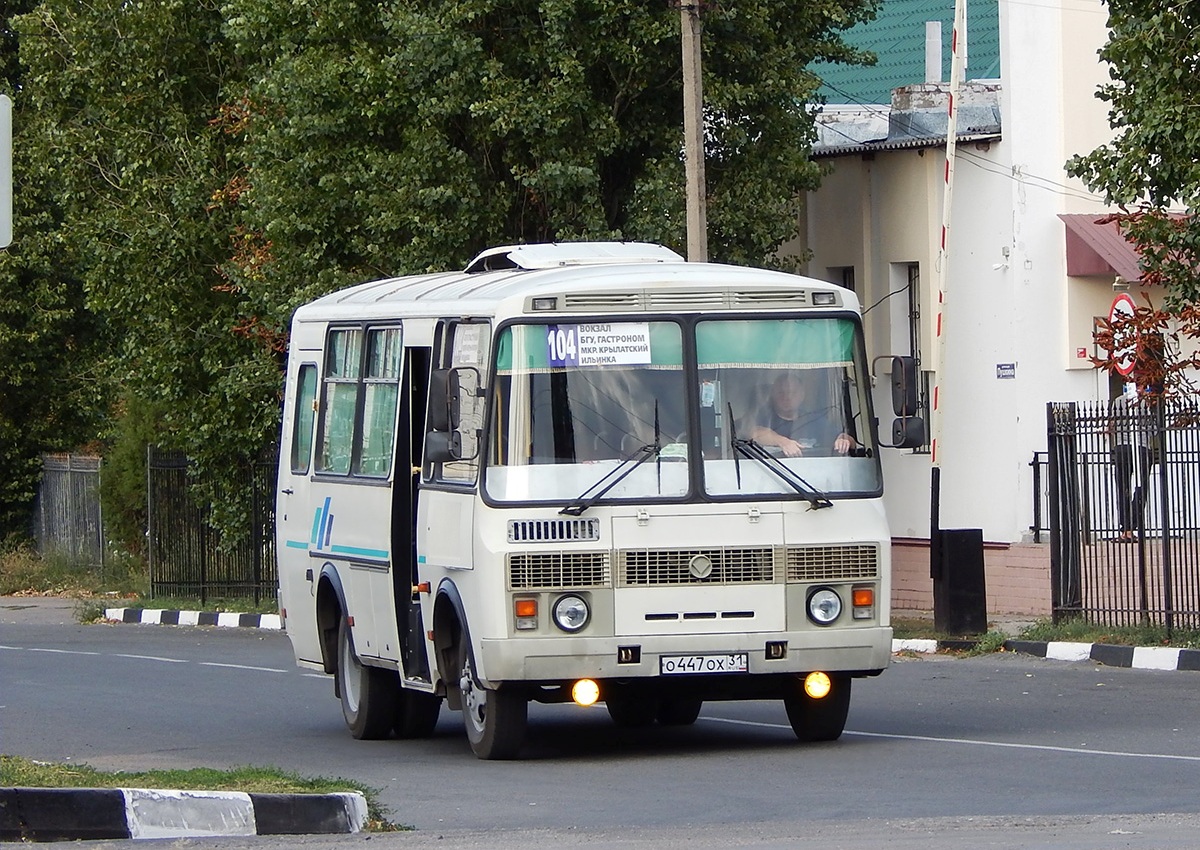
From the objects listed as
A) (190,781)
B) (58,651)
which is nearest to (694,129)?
(58,651)

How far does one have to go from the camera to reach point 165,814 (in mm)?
9484

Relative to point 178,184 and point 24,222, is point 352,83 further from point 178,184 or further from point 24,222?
point 24,222

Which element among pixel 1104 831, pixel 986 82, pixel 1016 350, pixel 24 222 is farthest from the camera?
pixel 24 222

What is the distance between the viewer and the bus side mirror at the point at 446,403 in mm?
11938

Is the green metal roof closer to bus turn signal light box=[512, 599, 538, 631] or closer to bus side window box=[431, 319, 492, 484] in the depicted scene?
bus side window box=[431, 319, 492, 484]

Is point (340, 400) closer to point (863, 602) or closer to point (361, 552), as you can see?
point (361, 552)

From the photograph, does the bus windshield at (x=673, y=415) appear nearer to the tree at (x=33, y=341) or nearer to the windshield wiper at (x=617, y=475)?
the windshield wiper at (x=617, y=475)

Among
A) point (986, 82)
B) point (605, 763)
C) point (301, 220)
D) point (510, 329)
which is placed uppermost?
point (986, 82)

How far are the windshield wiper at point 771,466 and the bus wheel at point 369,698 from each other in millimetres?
3146

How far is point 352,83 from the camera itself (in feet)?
77.7

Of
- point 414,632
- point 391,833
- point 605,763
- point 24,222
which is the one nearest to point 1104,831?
point 391,833

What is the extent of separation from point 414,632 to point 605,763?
1.60 m

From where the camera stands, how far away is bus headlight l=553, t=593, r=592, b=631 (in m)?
11.8

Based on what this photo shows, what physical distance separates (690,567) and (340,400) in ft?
11.1
